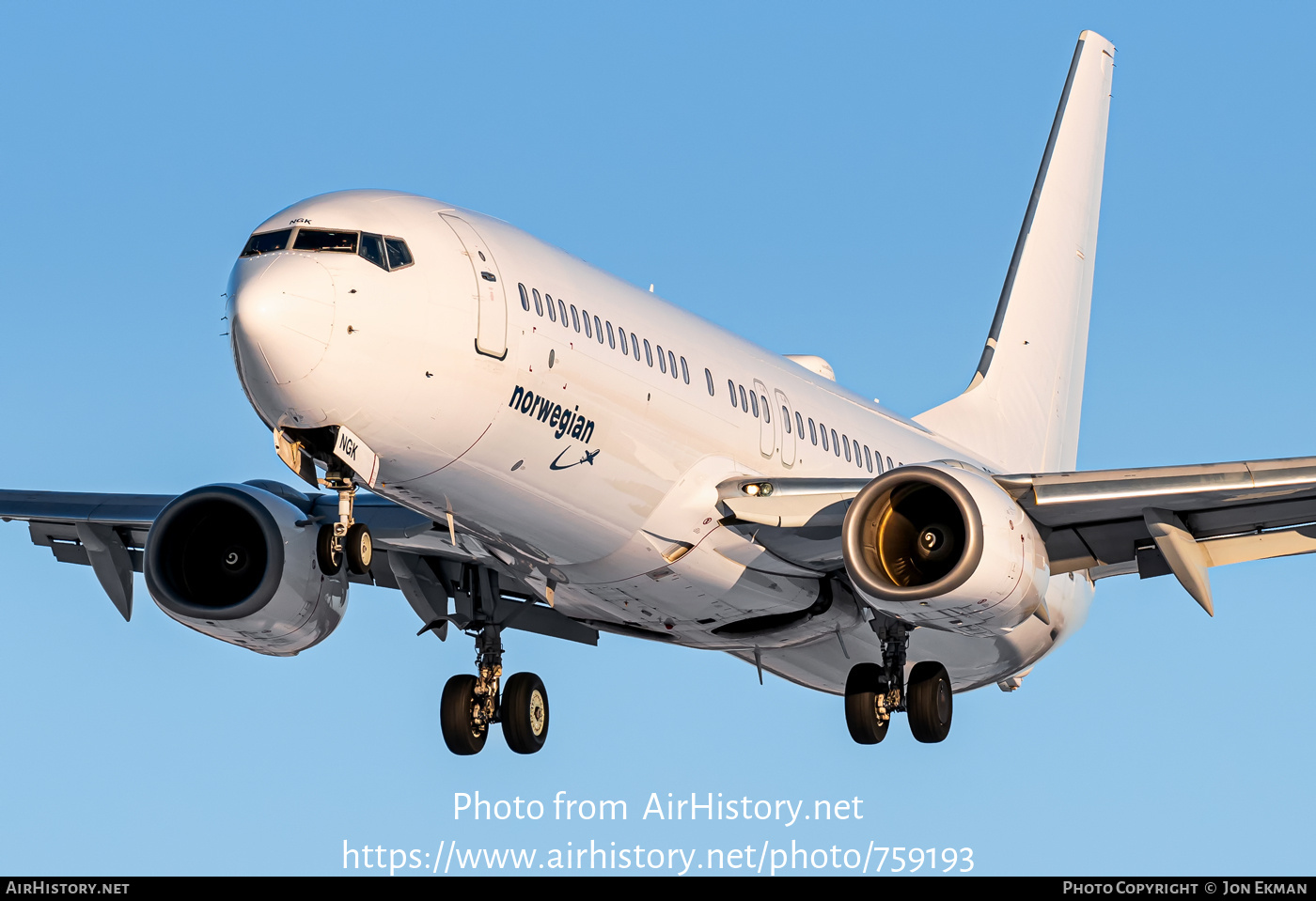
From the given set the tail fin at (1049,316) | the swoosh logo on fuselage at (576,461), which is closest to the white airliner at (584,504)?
the swoosh logo on fuselage at (576,461)

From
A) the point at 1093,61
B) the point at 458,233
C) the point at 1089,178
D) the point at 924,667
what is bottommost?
the point at 924,667

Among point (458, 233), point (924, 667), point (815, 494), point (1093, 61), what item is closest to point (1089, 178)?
point (1093, 61)

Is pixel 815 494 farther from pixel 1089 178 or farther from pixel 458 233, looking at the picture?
pixel 1089 178

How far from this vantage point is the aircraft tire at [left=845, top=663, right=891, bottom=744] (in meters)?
26.2

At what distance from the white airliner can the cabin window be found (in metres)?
0.03

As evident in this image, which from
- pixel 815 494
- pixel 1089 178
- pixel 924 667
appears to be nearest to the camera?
pixel 815 494

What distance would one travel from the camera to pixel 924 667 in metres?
26.8

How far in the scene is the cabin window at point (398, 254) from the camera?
1894cm

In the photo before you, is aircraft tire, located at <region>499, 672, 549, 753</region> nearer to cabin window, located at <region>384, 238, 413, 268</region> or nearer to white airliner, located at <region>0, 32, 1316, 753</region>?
white airliner, located at <region>0, 32, 1316, 753</region>

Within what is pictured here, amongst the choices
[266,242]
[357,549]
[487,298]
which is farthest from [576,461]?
[266,242]

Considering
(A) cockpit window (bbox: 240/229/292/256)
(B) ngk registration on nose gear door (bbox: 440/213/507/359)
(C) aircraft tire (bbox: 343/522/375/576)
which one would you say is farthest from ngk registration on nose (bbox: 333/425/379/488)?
(A) cockpit window (bbox: 240/229/292/256)

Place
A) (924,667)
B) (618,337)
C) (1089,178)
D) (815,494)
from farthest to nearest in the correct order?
(1089,178)
(924,667)
(815,494)
(618,337)

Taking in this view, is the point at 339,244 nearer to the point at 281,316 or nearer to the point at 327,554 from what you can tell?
the point at 281,316

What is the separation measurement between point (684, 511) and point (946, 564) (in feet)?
11.6
